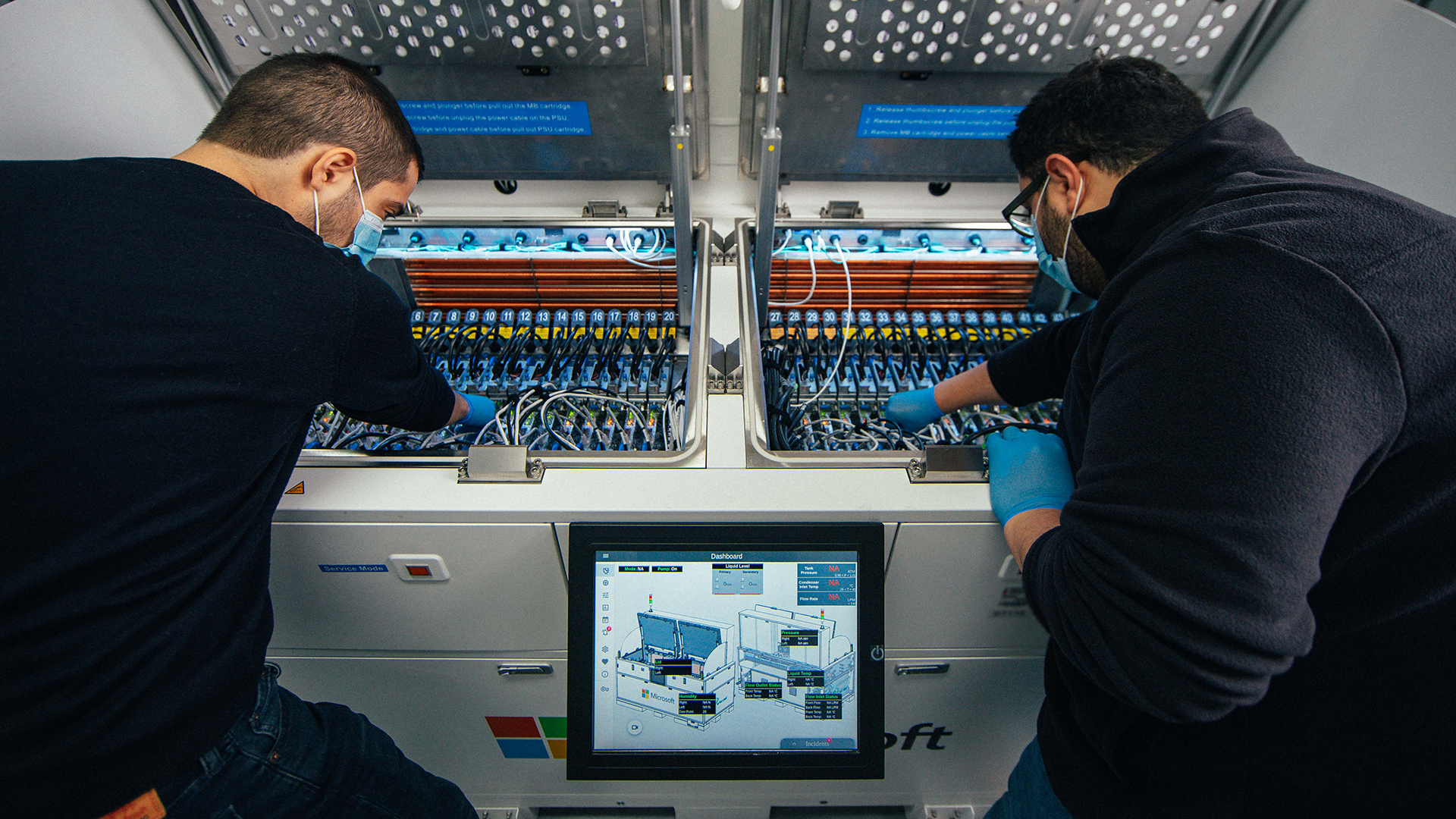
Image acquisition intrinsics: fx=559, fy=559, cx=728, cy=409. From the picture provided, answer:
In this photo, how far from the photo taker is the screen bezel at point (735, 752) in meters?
0.95

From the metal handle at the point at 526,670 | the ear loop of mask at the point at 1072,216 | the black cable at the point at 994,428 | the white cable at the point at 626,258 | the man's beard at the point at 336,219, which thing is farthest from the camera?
the white cable at the point at 626,258

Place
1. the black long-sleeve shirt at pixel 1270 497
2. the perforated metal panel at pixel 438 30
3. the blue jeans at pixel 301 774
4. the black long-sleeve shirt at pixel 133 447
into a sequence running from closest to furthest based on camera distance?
the black long-sleeve shirt at pixel 1270 497
the black long-sleeve shirt at pixel 133 447
the blue jeans at pixel 301 774
the perforated metal panel at pixel 438 30

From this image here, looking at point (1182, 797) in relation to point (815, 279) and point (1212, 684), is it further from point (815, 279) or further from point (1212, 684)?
point (815, 279)

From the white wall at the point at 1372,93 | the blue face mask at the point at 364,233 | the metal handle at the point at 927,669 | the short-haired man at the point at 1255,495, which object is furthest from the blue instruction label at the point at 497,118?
the white wall at the point at 1372,93

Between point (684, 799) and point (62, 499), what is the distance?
4.62 ft

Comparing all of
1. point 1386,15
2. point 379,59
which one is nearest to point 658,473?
point 379,59

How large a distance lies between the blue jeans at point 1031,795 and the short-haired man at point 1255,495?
17cm

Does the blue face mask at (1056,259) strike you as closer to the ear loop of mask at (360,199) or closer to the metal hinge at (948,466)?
the metal hinge at (948,466)

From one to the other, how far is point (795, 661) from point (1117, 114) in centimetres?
107

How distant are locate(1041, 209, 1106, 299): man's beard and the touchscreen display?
2.20 feet

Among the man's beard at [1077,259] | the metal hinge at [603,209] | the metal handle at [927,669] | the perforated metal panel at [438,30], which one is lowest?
the metal handle at [927,669]

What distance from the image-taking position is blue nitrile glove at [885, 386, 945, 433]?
58.6 inches

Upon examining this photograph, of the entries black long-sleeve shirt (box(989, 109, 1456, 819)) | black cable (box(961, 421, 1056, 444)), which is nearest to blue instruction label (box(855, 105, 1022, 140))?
black cable (box(961, 421, 1056, 444))

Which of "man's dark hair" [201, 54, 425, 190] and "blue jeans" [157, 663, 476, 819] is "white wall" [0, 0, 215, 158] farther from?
"blue jeans" [157, 663, 476, 819]
